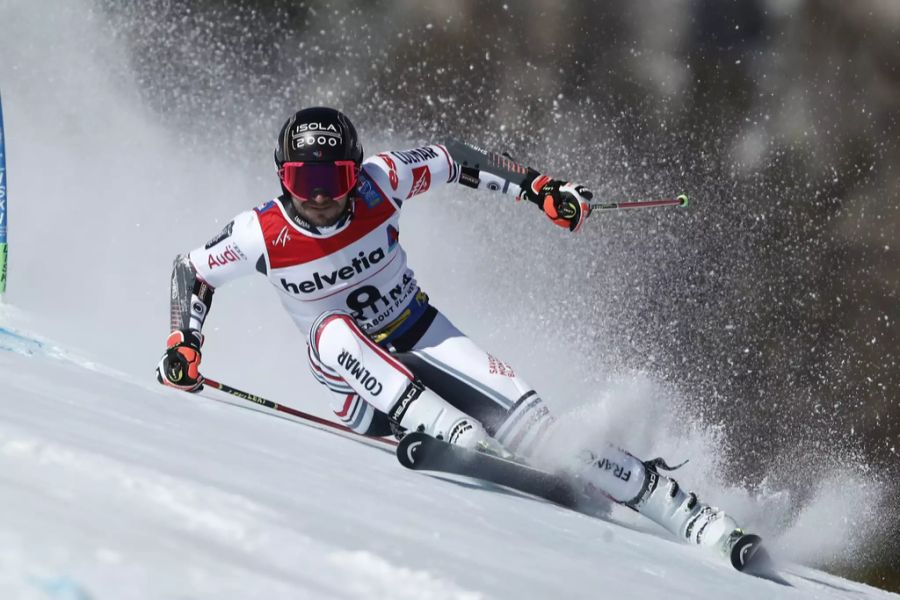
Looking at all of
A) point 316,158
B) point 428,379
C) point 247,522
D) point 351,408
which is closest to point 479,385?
point 428,379

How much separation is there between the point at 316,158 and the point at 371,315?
0.87 meters

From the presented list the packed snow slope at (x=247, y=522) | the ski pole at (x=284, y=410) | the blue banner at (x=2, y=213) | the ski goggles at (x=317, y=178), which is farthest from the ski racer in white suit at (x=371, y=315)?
the blue banner at (x=2, y=213)

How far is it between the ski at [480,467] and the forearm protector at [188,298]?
1.48 m

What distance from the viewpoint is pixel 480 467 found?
417cm

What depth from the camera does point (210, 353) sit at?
851 centimetres

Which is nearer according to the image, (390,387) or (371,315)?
(390,387)

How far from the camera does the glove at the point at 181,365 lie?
4816mm

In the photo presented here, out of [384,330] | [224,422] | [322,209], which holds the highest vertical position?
[322,209]

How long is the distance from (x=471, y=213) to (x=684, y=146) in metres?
4.71

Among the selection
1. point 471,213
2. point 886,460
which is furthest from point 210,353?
point 886,460

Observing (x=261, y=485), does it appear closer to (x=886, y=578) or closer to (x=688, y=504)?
(x=688, y=504)

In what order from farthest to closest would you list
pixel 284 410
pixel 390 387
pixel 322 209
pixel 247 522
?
pixel 284 410 → pixel 322 209 → pixel 390 387 → pixel 247 522

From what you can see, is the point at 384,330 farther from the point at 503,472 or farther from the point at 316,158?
the point at 503,472

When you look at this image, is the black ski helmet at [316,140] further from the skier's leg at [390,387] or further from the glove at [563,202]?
the glove at [563,202]
